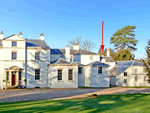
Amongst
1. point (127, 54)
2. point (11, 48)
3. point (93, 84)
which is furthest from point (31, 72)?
point (127, 54)

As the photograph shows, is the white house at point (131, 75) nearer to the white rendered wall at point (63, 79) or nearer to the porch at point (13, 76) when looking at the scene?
the white rendered wall at point (63, 79)

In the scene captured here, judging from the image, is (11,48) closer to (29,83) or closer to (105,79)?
(29,83)

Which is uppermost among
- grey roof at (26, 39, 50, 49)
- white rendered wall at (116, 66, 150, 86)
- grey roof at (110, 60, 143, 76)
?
grey roof at (26, 39, 50, 49)

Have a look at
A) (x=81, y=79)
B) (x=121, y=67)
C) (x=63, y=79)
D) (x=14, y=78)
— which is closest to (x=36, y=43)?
(x=14, y=78)

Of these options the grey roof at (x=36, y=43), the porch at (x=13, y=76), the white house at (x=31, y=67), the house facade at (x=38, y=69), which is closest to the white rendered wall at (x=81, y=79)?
the house facade at (x=38, y=69)

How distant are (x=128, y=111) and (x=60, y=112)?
3.96 meters

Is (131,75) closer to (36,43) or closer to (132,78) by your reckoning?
(132,78)

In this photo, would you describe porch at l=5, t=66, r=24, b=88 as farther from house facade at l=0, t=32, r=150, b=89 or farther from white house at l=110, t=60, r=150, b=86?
white house at l=110, t=60, r=150, b=86

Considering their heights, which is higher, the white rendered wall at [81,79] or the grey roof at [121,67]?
the grey roof at [121,67]

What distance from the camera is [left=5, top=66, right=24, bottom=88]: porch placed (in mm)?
30880

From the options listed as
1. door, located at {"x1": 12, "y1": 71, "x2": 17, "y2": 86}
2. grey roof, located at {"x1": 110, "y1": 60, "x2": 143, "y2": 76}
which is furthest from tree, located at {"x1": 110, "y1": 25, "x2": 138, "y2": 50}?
door, located at {"x1": 12, "y1": 71, "x2": 17, "y2": 86}

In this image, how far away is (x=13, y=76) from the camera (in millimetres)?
31328

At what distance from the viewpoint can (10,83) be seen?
3072cm

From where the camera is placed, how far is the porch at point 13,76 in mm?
30880
